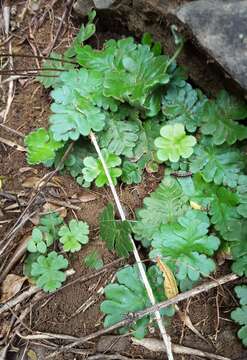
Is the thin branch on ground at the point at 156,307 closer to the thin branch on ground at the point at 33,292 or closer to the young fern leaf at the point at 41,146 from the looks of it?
the thin branch on ground at the point at 33,292

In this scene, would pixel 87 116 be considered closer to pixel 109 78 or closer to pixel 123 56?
pixel 109 78

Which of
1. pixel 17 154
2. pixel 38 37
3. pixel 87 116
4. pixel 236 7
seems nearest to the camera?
pixel 236 7

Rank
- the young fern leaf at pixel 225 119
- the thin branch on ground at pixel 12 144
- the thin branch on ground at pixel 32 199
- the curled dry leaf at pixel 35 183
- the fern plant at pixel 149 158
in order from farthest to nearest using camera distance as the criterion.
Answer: the thin branch on ground at pixel 12 144
the curled dry leaf at pixel 35 183
the thin branch on ground at pixel 32 199
the young fern leaf at pixel 225 119
the fern plant at pixel 149 158

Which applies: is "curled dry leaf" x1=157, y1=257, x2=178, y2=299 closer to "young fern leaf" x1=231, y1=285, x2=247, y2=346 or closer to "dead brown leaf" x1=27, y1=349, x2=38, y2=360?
"young fern leaf" x1=231, y1=285, x2=247, y2=346

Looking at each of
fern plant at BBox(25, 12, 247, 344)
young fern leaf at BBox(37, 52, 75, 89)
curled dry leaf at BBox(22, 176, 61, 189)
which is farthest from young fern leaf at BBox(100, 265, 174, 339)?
young fern leaf at BBox(37, 52, 75, 89)

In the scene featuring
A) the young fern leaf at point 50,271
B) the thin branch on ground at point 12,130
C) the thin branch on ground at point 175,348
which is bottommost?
the young fern leaf at point 50,271

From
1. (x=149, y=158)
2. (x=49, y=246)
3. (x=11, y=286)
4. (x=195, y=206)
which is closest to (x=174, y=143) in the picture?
(x=149, y=158)

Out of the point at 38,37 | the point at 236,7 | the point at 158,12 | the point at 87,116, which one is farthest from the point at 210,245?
the point at 38,37

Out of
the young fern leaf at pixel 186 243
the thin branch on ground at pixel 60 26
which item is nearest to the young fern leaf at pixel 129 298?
the young fern leaf at pixel 186 243
